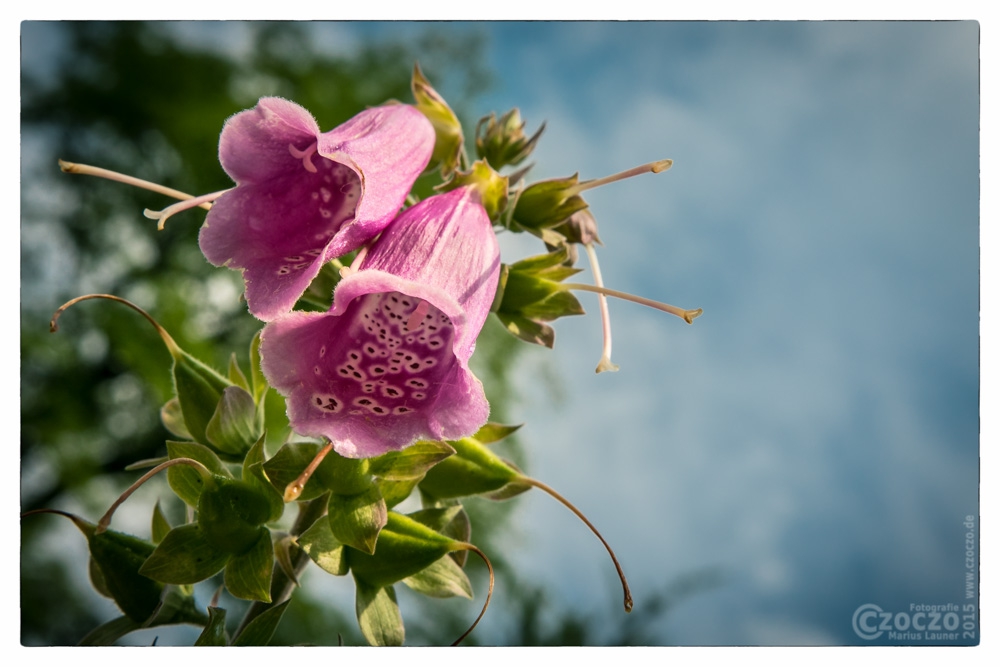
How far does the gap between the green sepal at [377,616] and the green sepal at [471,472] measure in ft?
Answer: 0.28

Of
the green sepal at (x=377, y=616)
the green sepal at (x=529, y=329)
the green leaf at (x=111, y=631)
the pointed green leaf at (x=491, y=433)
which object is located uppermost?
the green sepal at (x=529, y=329)

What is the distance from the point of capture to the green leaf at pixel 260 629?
531mm

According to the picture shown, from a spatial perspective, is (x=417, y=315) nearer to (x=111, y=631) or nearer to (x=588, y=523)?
(x=588, y=523)

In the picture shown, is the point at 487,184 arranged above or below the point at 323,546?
above

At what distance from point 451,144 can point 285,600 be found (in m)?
0.36

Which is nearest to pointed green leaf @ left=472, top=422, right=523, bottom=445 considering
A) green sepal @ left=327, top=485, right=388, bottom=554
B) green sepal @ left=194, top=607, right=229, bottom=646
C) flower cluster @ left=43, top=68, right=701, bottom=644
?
flower cluster @ left=43, top=68, right=701, bottom=644

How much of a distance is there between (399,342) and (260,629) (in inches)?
8.9

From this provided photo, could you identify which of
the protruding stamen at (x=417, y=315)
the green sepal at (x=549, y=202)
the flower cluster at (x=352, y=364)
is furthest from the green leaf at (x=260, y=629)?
the green sepal at (x=549, y=202)

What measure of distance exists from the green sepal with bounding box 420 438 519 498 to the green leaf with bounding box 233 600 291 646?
0.14 metres

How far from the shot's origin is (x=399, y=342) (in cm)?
48

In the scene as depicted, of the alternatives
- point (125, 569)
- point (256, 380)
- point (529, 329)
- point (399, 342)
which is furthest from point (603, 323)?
point (125, 569)

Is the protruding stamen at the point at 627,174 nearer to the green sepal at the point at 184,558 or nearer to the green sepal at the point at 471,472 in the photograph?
the green sepal at the point at 471,472

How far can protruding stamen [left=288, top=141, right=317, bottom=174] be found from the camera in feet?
1.71

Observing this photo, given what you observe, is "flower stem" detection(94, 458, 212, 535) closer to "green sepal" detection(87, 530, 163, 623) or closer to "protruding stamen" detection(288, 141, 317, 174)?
"green sepal" detection(87, 530, 163, 623)
